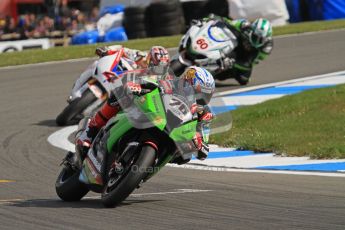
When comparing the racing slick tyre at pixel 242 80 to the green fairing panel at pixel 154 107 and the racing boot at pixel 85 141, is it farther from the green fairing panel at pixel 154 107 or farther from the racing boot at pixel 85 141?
the green fairing panel at pixel 154 107

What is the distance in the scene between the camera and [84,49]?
23062 millimetres

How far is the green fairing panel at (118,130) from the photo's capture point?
7391 millimetres

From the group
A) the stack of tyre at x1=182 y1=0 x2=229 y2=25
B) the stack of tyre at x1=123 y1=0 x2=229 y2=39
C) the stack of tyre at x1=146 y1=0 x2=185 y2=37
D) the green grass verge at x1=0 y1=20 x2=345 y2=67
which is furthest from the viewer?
the stack of tyre at x1=182 y1=0 x2=229 y2=25

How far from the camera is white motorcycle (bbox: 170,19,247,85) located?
16.7m

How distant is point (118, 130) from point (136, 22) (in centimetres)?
1954

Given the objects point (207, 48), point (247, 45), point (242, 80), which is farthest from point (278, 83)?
point (207, 48)

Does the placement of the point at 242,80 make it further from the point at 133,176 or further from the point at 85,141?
the point at 133,176

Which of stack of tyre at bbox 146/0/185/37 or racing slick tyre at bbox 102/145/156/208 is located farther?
stack of tyre at bbox 146/0/185/37

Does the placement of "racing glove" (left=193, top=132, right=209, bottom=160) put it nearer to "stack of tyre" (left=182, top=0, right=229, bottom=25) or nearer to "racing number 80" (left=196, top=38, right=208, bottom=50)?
"racing number 80" (left=196, top=38, right=208, bottom=50)

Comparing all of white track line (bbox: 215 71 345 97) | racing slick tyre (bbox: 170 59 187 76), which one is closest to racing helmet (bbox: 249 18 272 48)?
white track line (bbox: 215 71 345 97)

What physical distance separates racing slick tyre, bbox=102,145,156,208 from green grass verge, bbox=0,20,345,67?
13.9m

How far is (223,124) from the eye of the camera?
786 cm

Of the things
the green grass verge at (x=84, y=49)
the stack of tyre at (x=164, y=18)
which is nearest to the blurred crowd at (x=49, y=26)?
the stack of tyre at (x=164, y=18)

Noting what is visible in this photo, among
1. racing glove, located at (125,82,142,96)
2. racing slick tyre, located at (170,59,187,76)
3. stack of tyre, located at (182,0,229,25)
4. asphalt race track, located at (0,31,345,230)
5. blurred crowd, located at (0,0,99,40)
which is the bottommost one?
blurred crowd, located at (0,0,99,40)
